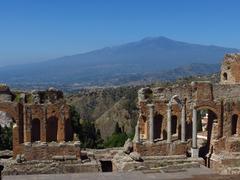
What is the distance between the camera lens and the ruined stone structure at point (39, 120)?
32.7 metres

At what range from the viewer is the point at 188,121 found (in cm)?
3478

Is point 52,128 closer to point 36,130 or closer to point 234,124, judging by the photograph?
point 36,130

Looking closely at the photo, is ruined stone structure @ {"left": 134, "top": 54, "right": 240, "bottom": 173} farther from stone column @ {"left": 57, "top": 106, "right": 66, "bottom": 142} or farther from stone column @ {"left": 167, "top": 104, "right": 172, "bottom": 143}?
stone column @ {"left": 57, "top": 106, "right": 66, "bottom": 142}

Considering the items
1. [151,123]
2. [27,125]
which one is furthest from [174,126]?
[27,125]

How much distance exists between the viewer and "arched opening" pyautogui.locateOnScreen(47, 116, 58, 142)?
33625mm

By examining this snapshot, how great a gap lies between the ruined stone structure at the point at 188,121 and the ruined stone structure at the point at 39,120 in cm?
469

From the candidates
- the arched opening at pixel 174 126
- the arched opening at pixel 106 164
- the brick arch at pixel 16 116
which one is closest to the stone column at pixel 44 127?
the brick arch at pixel 16 116

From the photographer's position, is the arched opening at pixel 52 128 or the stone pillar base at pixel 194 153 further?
the arched opening at pixel 52 128

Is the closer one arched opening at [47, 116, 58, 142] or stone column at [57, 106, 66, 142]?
stone column at [57, 106, 66, 142]

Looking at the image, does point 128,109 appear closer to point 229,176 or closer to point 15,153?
point 15,153

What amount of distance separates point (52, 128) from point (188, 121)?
8.90 m

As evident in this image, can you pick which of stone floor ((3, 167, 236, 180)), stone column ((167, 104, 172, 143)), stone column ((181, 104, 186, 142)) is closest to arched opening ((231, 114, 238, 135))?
stone column ((181, 104, 186, 142))

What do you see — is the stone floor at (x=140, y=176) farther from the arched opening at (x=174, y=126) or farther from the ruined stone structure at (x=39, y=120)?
Result: the arched opening at (x=174, y=126)

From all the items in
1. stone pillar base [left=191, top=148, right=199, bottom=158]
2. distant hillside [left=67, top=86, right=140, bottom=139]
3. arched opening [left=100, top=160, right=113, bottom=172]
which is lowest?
distant hillside [left=67, top=86, right=140, bottom=139]
